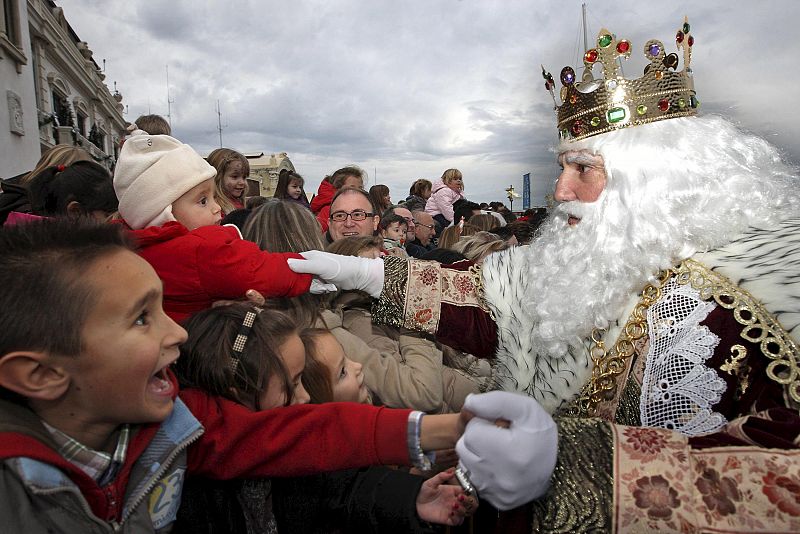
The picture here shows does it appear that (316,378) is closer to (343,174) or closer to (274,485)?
(274,485)

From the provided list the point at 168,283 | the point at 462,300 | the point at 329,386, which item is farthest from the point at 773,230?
the point at 168,283

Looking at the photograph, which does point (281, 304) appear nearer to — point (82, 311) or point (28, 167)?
point (82, 311)

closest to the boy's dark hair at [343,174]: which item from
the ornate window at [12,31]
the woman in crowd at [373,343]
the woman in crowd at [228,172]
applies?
the woman in crowd at [228,172]

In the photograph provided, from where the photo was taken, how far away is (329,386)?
1.68 metres

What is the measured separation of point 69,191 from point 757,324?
280 cm

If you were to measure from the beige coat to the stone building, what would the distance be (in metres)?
12.0

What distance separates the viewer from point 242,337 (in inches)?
57.1

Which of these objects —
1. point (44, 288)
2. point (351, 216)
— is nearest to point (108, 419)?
point (44, 288)

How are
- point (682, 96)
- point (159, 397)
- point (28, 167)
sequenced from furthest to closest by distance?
point (28, 167), point (682, 96), point (159, 397)

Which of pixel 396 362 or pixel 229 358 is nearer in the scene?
pixel 229 358

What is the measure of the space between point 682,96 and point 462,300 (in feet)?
3.42

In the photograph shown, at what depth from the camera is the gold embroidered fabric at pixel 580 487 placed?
3.43ft

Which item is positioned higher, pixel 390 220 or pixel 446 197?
pixel 446 197

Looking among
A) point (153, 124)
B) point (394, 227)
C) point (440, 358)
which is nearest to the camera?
point (440, 358)
